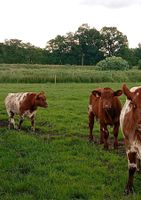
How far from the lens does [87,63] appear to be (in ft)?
366

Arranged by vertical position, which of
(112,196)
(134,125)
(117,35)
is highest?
(117,35)

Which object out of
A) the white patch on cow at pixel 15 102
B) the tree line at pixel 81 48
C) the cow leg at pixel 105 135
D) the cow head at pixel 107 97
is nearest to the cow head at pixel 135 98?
the cow head at pixel 107 97

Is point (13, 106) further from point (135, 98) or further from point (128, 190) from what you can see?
point (135, 98)

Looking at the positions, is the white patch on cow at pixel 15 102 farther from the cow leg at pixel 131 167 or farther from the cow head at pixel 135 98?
the cow head at pixel 135 98

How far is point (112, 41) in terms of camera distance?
114 metres

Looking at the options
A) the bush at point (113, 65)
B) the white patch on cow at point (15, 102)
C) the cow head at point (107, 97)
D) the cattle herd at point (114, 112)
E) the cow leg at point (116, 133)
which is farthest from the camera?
the bush at point (113, 65)

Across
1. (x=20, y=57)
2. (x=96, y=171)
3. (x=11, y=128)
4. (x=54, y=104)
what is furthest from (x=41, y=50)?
(x=96, y=171)

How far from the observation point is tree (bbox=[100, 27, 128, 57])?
114 metres

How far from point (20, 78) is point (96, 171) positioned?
40.5m

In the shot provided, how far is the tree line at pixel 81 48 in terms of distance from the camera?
4112 inches

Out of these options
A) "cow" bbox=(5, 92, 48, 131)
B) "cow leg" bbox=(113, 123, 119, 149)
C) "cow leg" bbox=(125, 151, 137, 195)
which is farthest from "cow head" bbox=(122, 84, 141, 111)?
"cow" bbox=(5, 92, 48, 131)

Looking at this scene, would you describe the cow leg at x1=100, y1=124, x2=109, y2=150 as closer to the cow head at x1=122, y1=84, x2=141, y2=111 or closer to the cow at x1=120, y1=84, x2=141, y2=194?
the cow at x1=120, y1=84, x2=141, y2=194

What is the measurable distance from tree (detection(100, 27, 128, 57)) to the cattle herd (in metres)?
99.1

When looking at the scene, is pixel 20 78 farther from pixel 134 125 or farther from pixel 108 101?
pixel 134 125
